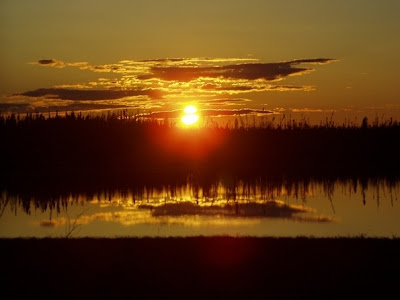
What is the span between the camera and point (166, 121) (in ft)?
114

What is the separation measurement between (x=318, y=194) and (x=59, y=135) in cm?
1464

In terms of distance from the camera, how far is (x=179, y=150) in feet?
116

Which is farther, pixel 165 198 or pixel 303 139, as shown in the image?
pixel 303 139

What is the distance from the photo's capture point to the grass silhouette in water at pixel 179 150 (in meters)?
29.9

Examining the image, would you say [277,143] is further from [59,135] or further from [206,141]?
[59,135]

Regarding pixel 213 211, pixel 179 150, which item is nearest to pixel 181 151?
pixel 179 150

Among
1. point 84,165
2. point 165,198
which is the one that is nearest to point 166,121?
point 84,165
